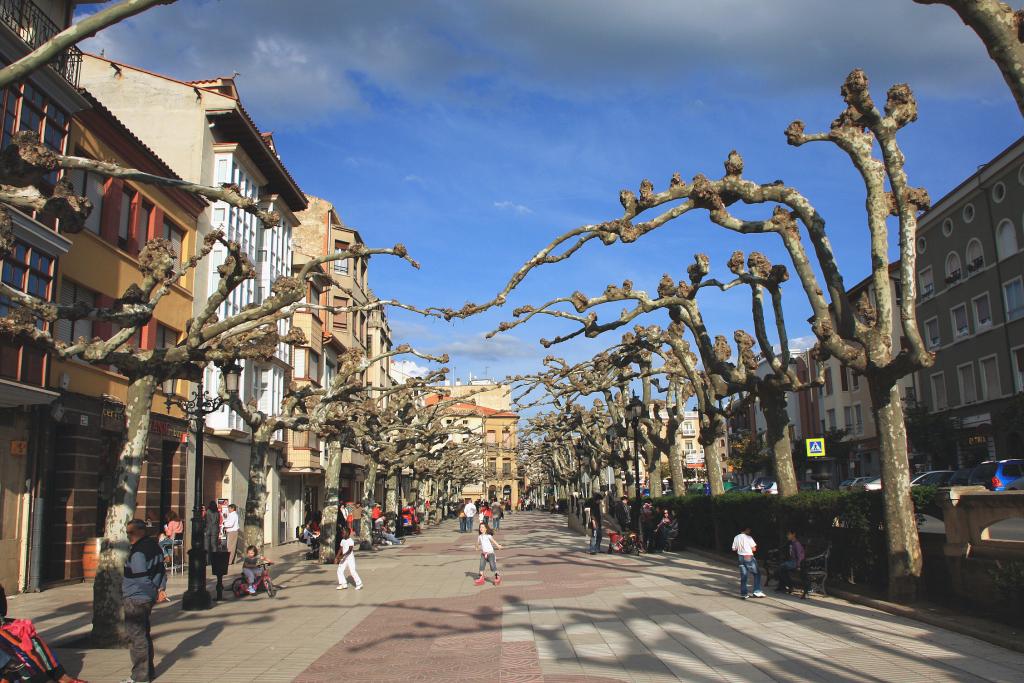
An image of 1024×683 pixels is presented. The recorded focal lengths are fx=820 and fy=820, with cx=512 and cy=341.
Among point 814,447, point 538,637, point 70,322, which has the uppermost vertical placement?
point 70,322

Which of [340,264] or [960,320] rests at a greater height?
[340,264]

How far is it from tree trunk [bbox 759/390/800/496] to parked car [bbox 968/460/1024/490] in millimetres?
12513

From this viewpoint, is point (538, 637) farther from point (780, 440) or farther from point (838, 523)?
point (780, 440)

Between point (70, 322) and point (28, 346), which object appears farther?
point (70, 322)

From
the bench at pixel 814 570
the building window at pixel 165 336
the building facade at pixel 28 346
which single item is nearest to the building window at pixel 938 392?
the bench at pixel 814 570

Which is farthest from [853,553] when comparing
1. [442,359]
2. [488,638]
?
[442,359]

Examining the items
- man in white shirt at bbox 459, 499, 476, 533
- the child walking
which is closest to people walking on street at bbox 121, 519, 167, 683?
the child walking

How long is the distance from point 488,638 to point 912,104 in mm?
9467

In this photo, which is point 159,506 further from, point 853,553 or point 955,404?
point 955,404

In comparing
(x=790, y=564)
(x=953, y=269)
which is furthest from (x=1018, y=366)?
(x=790, y=564)

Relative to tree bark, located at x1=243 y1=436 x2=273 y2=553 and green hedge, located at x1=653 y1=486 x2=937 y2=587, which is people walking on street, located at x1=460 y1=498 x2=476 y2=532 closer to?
green hedge, located at x1=653 y1=486 x2=937 y2=587

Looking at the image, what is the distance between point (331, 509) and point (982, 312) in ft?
104

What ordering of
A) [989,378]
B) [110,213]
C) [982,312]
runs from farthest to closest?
1. [982,312]
2. [989,378]
3. [110,213]

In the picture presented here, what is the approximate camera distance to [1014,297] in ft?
118
